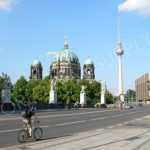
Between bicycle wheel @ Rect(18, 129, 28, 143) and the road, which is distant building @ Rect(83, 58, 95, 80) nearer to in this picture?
the road

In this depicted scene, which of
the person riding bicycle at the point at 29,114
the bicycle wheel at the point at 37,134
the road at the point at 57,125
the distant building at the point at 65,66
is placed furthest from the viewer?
the distant building at the point at 65,66

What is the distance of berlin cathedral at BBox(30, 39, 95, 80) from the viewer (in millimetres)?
183462

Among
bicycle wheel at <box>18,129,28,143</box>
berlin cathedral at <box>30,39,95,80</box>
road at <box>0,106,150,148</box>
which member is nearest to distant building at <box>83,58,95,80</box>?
berlin cathedral at <box>30,39,95,80</box>

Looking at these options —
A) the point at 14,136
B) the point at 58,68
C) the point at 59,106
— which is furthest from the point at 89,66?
the point at 14,136

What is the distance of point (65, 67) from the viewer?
605 ft

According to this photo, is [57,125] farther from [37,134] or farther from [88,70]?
[88,70]

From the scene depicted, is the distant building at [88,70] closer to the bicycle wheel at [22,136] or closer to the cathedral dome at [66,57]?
the cathedral dome at [66,57]

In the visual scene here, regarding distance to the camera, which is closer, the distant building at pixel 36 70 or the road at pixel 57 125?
the road at pixel 57 125

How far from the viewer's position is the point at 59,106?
8481cm

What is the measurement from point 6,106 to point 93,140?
43.7m

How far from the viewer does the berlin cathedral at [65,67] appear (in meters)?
183

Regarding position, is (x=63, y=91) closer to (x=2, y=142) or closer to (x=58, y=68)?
(x=58, y=68)

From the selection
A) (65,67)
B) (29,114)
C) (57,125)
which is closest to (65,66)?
(65,67)

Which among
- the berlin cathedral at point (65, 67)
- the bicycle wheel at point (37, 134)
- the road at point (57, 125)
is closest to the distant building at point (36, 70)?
the berlin cathedral at point (65, 67)
